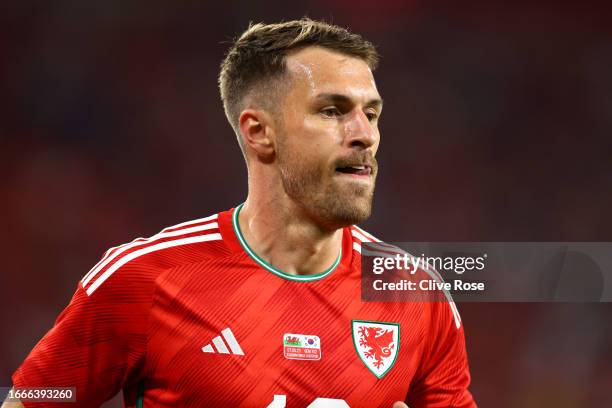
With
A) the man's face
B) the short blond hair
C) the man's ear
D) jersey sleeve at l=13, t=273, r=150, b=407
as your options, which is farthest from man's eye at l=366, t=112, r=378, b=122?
jersey sleeve at l=13, t=273, r=150, b=407

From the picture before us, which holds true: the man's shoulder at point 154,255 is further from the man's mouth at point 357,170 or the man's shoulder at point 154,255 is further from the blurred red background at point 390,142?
the blurred red background at point 390,142

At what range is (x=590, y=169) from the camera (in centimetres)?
692

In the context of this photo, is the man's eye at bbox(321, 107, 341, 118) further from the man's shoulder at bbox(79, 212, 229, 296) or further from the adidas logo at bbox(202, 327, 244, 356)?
the adidas logo at bbox(202, 327, 244, 356)

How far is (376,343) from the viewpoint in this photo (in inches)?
119

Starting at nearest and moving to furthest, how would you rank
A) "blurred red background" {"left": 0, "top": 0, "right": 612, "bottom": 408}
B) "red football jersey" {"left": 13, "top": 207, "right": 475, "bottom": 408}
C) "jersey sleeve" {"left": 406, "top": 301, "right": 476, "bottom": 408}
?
"red football jersey" {"left": 13, "top": 207, "right": 475, "bottom": 408}, "jersey sleeve" {"left": 406, "top": 301, "right": 476, "bottom": 408}, "blurred red background" {"left": 0, "top": 0, "right": 612, "bottom": 408}

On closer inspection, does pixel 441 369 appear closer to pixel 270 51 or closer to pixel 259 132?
pixel 259 132

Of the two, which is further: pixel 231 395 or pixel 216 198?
pixel 216 198

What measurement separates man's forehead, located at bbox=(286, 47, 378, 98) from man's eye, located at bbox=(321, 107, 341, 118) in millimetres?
63

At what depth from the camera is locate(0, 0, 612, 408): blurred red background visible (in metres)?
6.38

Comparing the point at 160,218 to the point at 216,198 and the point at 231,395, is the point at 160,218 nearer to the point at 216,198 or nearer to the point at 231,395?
the point at 216,198

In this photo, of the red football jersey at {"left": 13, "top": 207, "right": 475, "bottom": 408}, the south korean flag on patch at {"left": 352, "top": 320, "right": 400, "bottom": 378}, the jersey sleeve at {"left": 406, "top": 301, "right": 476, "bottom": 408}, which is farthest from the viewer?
the jersey sleeve at {"left": 406, "top": 301, "right": 476, "bottom": 408}

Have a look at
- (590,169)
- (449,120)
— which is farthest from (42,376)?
(590,169)

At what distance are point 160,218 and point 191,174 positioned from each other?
17.2 inches

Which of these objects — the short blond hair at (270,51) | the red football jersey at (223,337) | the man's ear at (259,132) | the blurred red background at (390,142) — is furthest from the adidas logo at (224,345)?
the blurred red background at (390,142)
